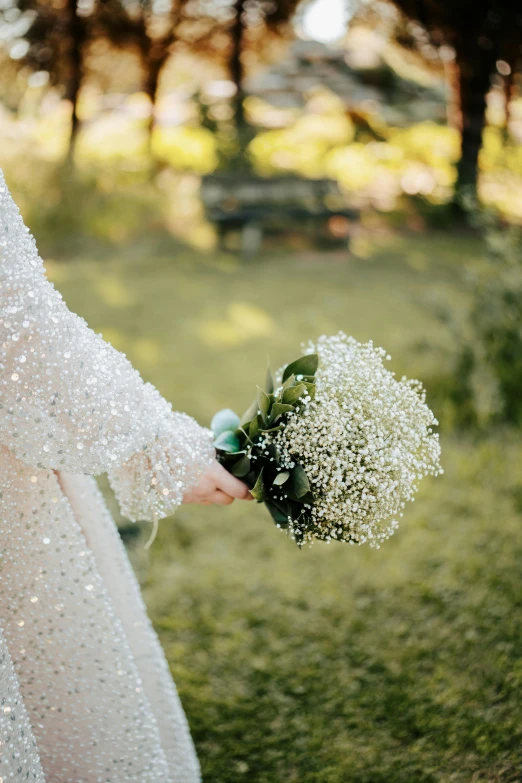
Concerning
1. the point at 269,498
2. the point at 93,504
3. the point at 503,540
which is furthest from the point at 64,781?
the point at 503,540

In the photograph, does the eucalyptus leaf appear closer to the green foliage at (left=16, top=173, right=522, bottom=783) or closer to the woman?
the woman

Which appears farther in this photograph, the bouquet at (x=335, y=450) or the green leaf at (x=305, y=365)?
the green leaf at (x=305, y=365)

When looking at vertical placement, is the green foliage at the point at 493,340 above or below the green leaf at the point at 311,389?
below

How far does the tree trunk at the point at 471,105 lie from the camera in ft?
33.7

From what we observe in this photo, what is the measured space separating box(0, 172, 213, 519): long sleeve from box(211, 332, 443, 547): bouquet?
0.31 m

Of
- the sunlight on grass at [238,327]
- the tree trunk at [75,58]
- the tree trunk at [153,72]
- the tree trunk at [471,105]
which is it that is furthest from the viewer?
the tree trunk at [153,72]

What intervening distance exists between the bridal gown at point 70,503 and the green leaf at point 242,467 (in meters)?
0.08

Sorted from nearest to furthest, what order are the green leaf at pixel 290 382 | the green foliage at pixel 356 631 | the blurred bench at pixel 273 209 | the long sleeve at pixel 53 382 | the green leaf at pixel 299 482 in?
1. the long sleeve at pixel 53 382
2. the green leaf at pixel 299 482
3. the green leaf at pixel 290 382
4. the green foliage at pixel 356 631
5. the blurred bench at pixel 273 209

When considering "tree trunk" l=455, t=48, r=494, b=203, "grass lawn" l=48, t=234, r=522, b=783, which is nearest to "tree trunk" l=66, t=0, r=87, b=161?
"tree trunk" l=455, t=48, r=494, b=203

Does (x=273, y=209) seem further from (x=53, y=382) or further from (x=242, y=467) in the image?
(x=53, y=382)

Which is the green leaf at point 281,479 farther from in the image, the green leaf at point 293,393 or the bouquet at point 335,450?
the green leaf at point 293,393

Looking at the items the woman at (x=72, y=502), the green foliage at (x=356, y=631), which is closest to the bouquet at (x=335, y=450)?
the woman at (x=72, y=502)

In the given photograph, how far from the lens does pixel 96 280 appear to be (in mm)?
7898

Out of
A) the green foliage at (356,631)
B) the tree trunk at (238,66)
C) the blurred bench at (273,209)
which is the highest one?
the green foliage at (356,631)
